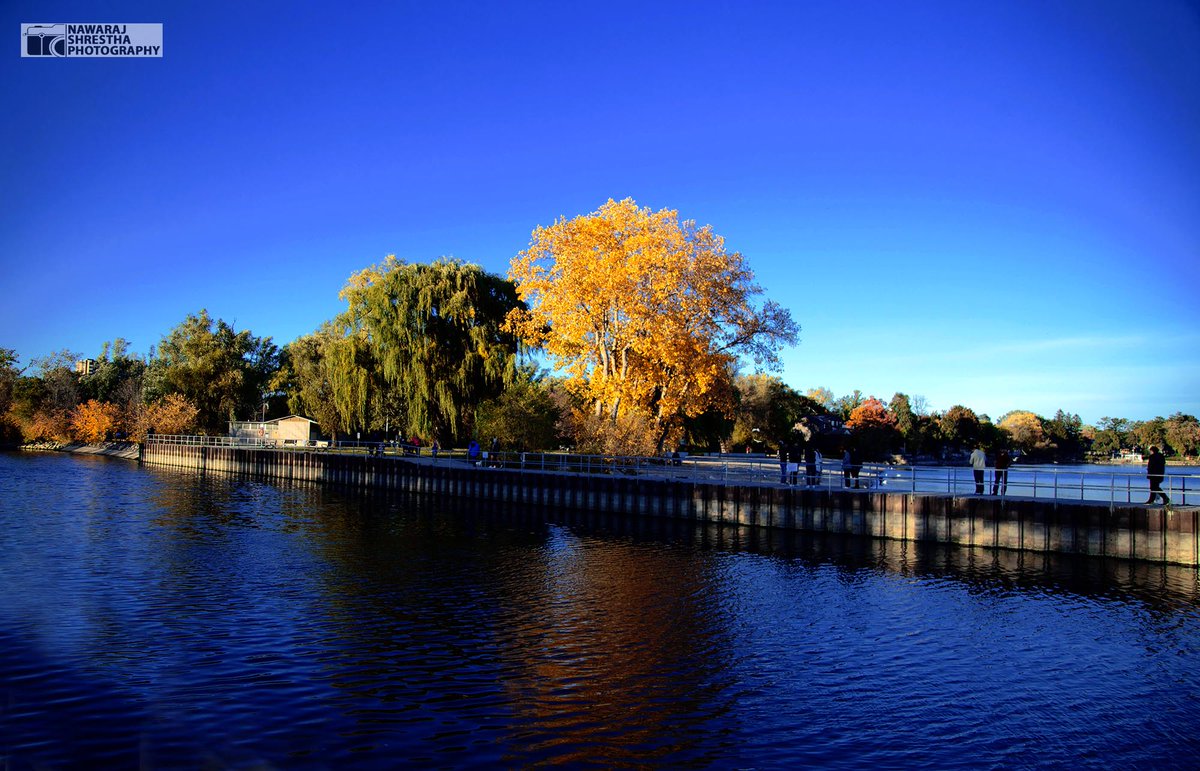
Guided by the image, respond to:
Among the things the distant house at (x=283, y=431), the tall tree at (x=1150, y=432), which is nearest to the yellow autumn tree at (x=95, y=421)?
the distant house at (x=283, y=431)

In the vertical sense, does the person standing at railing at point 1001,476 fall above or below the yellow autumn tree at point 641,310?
below

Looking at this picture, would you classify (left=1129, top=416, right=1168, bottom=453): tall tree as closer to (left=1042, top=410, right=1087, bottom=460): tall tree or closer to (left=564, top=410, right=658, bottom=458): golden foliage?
(left=1042, top=410, right=1087, bottom=460): tall tree

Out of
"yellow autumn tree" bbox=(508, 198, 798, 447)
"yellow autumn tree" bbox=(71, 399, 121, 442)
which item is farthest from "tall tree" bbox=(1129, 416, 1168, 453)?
"yellow autumn tree" bbox=(71, 399, 121, 442)

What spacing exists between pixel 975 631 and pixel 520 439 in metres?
37.4

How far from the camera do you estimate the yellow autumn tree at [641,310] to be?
40531 millimetres

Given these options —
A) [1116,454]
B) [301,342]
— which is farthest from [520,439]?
[1116,454]

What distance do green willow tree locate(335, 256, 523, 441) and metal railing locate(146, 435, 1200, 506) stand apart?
149 inches

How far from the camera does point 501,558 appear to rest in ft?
78.4

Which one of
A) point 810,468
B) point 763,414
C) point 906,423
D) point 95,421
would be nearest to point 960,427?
point 906,423

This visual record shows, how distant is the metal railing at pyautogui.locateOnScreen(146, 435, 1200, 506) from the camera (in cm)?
2528

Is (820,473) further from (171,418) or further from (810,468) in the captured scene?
(171,418)

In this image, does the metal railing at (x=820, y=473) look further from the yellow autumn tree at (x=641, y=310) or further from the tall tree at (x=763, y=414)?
the tall tree at (x=763, y=414)

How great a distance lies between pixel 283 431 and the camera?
7912cm

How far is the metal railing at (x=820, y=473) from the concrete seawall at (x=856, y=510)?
770mm
